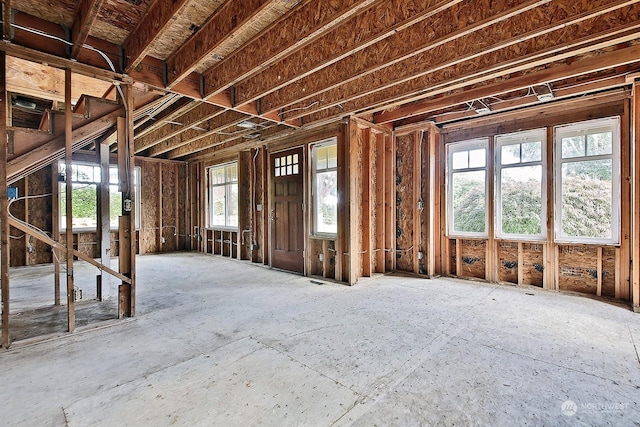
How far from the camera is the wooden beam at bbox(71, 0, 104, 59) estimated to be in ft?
7.86

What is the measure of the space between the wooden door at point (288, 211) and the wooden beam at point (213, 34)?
2707mm

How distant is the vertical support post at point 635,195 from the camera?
11.8ft

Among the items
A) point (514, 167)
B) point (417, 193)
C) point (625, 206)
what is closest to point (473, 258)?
point (417, 193)

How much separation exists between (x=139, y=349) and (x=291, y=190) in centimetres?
390

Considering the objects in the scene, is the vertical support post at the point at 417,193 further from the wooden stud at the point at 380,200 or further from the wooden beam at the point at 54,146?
the wooden beam at the point at 54,146

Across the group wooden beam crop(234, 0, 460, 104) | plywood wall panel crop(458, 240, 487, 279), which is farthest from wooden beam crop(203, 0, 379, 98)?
plywood wall panel crop(458, 240, 487, 279)

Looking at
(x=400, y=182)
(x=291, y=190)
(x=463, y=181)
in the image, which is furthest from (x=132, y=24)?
(x=463, y=181)

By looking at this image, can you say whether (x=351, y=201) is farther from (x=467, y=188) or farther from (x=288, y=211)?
(x=467, y=188)

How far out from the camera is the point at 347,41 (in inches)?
114

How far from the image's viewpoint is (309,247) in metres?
5.66

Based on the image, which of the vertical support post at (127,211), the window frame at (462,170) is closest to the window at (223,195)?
the vertical support post at (127,211)

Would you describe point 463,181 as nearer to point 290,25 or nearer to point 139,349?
point 290,25

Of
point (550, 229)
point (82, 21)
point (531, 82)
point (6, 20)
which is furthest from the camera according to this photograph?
point (550, 229)

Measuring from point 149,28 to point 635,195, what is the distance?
5.81 m
